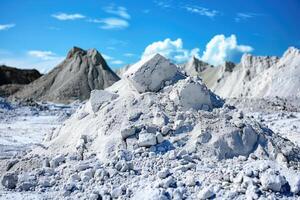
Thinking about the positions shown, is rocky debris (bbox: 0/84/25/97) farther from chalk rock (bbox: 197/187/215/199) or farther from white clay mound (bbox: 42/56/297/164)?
chalk rock (bbox: 197/187/215/199)

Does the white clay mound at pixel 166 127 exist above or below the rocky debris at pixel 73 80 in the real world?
below

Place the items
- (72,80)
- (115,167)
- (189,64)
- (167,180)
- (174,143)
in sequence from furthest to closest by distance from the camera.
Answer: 1. (189,64)
2. (72,80)
3. (174,143)
4. (115,167)
5. (167,180)

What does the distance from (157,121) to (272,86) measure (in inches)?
1377

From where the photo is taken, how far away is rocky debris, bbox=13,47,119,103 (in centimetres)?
4481

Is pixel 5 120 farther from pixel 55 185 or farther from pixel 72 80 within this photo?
pixel 72 80

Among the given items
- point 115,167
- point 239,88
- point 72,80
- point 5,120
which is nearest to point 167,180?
point 115,167

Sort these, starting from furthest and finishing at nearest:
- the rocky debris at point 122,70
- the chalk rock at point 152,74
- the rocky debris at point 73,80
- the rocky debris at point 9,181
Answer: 1. the rocky debris at point 122,70
2. the rocky debris at point 73,80
3. the chalk rock at point 152,74
4. the rocky debris at point 9,181

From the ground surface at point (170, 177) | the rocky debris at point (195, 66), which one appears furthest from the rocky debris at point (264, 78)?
the ground surface at point (170, 177)

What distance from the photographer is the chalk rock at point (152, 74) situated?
10.1 m

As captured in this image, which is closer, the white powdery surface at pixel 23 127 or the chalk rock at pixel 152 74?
the chalk rock at pixel 152 74

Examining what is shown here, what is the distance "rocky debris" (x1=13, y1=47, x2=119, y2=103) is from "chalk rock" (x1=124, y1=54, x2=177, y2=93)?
32.3 metres

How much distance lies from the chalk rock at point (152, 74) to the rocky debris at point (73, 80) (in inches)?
1271

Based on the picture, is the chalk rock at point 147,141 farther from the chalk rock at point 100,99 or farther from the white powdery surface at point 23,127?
the white powdery surface at point 23,127

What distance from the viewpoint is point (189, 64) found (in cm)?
8425
